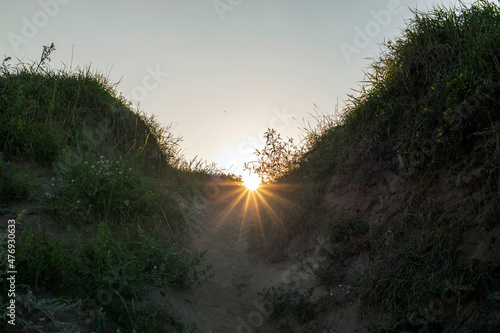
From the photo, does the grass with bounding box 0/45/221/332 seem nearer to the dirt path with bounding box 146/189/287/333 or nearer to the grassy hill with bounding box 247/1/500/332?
the dirt path with bounding box 146/189/287/333

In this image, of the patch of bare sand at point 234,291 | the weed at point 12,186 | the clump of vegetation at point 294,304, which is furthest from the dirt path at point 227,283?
the weed at point 12,186

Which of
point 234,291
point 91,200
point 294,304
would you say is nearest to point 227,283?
point 234,291

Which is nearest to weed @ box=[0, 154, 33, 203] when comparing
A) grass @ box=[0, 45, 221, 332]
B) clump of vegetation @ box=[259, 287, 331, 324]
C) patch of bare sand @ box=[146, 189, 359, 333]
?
grass @ box=[0, 45, 221, 332]

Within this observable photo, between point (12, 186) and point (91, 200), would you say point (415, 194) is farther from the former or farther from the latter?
point (12, 186)

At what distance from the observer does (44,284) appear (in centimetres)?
278

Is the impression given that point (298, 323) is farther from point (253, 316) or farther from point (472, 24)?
point (472, 24)

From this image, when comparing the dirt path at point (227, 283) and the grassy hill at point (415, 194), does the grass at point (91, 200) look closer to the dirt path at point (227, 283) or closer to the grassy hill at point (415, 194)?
the dirt path at point (227, 283)

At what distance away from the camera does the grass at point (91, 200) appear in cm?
283

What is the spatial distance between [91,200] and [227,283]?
243cm

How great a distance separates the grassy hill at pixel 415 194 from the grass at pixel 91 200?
5.87ft

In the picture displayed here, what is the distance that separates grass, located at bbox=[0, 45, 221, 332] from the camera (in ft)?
9.30

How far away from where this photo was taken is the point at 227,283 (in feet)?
16.6

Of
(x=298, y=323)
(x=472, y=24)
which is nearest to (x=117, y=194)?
(x=298, y=323)

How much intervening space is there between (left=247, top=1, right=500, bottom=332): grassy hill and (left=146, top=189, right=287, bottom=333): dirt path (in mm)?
340
